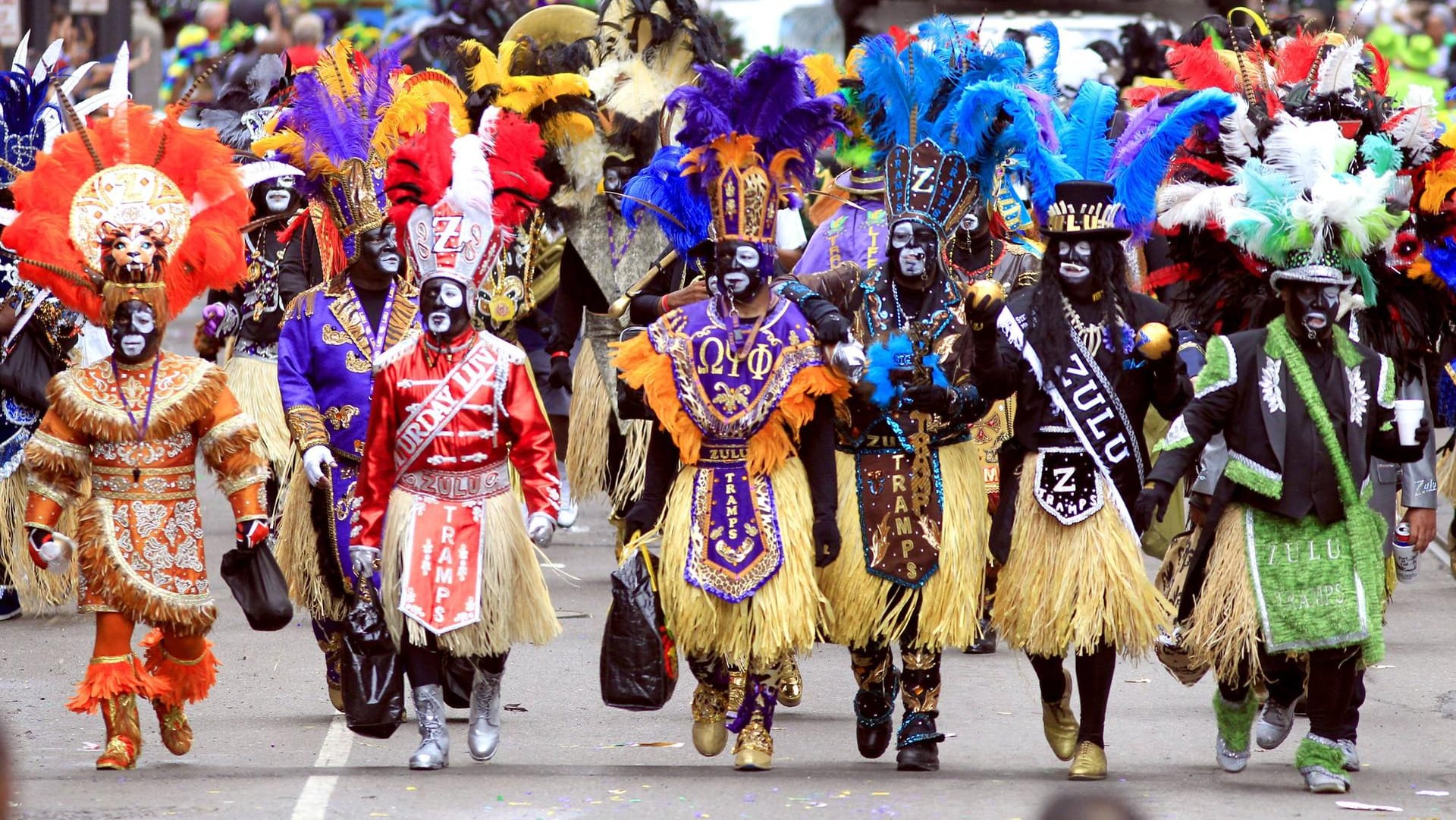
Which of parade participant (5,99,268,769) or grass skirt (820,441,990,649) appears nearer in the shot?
parade participant (5,99,268,769)

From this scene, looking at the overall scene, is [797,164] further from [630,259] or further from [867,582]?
[630,259]

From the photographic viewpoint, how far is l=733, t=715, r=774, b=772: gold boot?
745 centimetres

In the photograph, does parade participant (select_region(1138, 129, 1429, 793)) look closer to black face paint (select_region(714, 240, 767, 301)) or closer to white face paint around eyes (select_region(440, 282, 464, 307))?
black face paint (select_region(714, 240, 767, 301))

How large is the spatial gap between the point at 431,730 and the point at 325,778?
1.24 ft

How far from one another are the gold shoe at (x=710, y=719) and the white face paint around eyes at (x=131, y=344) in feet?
6.86

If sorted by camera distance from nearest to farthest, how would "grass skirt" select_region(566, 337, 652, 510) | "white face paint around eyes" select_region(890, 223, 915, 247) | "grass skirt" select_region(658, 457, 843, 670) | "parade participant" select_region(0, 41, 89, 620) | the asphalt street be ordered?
the asphalt street
"grass skirt" select_region(658, 457, 843, 670)
"white face paint around eyes" select_region(890, 223, 915, 247)
"parade participant" select_region(0, 41, 89, 620)
"grass skirt" select_region(566, 337, 652, 510)

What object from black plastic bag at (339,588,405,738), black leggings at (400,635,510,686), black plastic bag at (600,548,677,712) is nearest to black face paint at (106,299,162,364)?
black plastic bag at (339,588,405,738)

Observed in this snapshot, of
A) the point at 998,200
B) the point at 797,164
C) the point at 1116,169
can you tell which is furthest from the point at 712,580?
the point at 998,200

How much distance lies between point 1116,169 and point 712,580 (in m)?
2.06

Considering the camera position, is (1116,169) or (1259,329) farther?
(1116,169)

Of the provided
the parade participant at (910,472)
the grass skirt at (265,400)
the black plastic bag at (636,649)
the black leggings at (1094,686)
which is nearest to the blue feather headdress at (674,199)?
the parade participant at (910,472)

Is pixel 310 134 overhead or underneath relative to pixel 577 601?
overhead

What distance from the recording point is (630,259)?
34.6 feet

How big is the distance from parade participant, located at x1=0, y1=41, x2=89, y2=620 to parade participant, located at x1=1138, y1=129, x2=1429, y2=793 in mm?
5396
